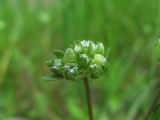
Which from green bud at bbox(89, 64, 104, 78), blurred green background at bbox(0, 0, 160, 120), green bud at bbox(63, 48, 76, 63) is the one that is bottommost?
green bud at bbox(89, 64, 104, 78)

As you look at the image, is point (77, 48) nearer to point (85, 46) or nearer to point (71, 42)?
point (85, 46)

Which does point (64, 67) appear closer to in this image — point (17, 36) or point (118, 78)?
point (118, 78)

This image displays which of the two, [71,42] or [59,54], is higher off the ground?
[71,42]

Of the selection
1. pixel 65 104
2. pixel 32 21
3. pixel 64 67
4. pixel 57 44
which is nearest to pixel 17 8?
pixel 32 21

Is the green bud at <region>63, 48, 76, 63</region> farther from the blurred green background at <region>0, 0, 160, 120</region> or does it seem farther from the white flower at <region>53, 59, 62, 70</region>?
the blurred green background at <region>0, 0, 160, 120</region>

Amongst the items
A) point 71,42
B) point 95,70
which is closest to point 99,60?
point 95,70

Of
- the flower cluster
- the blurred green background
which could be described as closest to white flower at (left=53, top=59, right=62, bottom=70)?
the flower cluster

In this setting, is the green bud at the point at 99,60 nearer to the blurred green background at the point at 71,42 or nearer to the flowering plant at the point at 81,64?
the flowering plant at the point at 81,64
